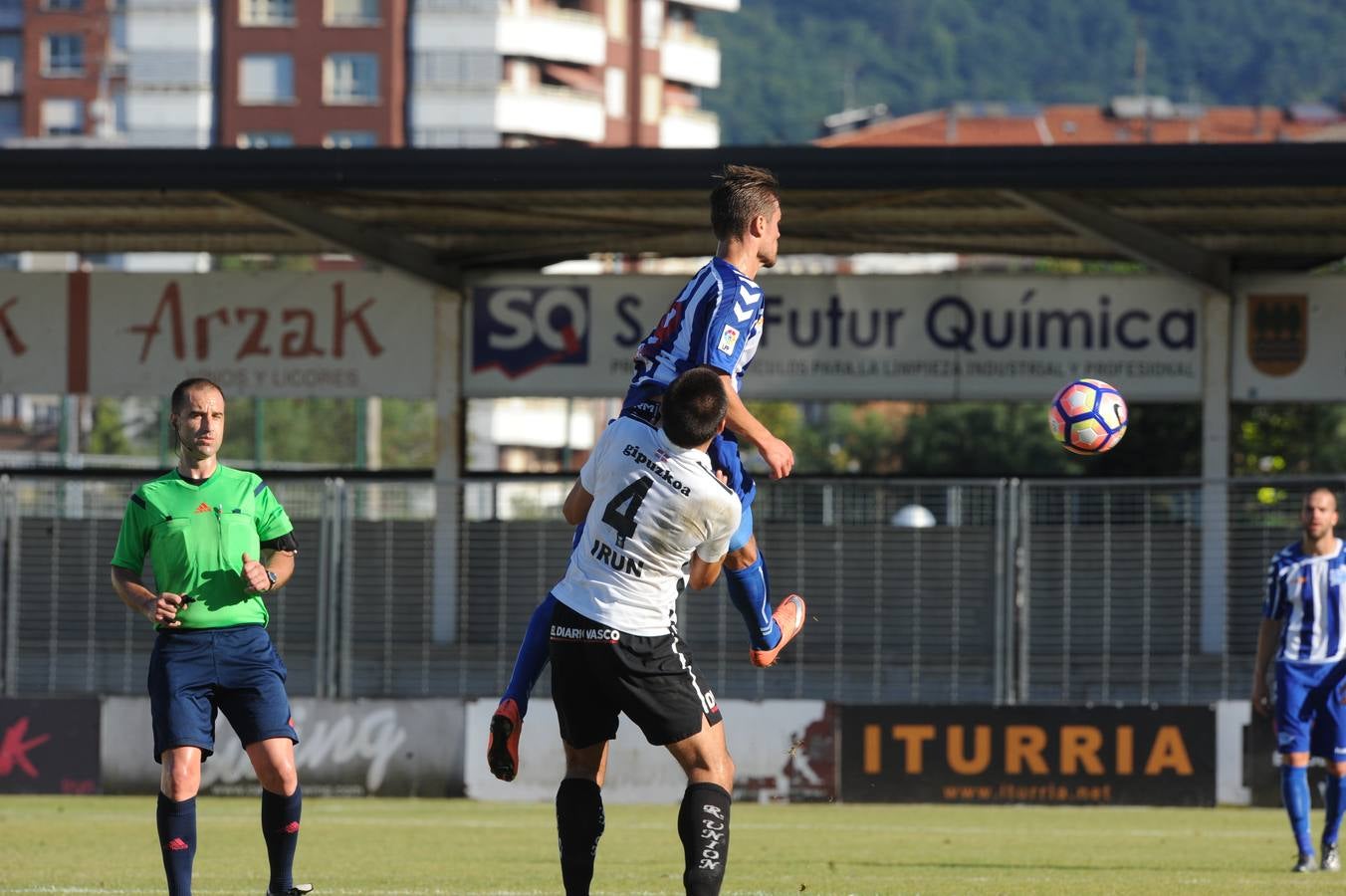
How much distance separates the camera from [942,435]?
243 feet

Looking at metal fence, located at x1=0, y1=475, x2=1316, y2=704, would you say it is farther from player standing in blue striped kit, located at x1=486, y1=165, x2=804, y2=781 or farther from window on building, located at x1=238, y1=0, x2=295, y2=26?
window on building, located at x1=238, y1=0, x2=295, y2=26

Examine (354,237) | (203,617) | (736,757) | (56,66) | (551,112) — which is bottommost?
(736,757)

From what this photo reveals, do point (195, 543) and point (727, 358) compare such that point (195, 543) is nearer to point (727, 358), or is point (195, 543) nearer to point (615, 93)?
point (727, 358)

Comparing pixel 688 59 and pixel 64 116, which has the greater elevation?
pixel 688 59

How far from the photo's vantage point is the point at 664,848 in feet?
42.3

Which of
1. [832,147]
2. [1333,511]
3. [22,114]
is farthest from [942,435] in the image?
[1333,511]

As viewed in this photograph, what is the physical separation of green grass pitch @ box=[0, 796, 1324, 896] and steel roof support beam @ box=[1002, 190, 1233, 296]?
574 centimetres

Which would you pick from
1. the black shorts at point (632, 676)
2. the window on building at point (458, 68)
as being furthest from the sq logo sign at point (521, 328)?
the window on building at point (458, 68)

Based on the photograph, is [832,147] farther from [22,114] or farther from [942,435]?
[22,114]

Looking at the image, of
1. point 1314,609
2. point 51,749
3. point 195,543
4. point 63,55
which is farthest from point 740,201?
point 63,55

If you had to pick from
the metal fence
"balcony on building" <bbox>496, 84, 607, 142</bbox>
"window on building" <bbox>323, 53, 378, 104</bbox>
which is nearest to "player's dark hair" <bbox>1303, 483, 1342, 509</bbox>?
the metal fence

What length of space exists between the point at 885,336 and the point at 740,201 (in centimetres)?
1400

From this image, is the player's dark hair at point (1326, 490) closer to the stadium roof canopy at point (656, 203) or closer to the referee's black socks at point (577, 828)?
the stadium roof canopy at point (656, 203)

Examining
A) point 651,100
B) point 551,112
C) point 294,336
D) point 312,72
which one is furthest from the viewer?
point 651,100
